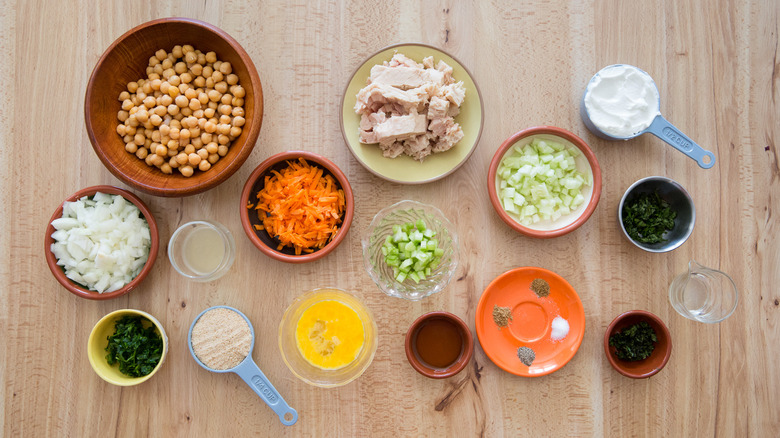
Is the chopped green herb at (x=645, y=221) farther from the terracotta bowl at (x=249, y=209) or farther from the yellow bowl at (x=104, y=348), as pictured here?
the yellow bowl at (x=104, y=348)

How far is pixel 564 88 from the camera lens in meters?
2.24

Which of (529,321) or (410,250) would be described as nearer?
(410,250)

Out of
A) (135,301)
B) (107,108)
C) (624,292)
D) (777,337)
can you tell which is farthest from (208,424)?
(777,337)

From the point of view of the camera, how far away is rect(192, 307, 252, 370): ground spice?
2086 millimetres

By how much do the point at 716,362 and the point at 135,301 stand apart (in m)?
2.71

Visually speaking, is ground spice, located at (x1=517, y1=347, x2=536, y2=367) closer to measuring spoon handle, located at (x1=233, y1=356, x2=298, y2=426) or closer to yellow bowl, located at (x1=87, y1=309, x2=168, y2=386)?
measuring spoon handle, located at (x1=233, y1=356, x2=298, y2=426)

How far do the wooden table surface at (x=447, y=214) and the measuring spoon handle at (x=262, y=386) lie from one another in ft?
0.30

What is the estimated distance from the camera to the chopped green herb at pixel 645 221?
2.14 metres

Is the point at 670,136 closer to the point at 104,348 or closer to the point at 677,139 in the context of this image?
the point at 677,139

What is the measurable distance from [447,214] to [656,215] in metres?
0.94

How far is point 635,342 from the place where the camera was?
215 centimetres

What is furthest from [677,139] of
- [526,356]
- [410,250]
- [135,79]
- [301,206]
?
[135,79]

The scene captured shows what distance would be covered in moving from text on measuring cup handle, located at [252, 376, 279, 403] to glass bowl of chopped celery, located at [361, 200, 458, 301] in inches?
25.7

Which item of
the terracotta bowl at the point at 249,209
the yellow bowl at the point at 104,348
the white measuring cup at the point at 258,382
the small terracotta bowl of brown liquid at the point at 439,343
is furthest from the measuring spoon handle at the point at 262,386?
the small terracotta bowl of brown liquid at the point at 439,343
